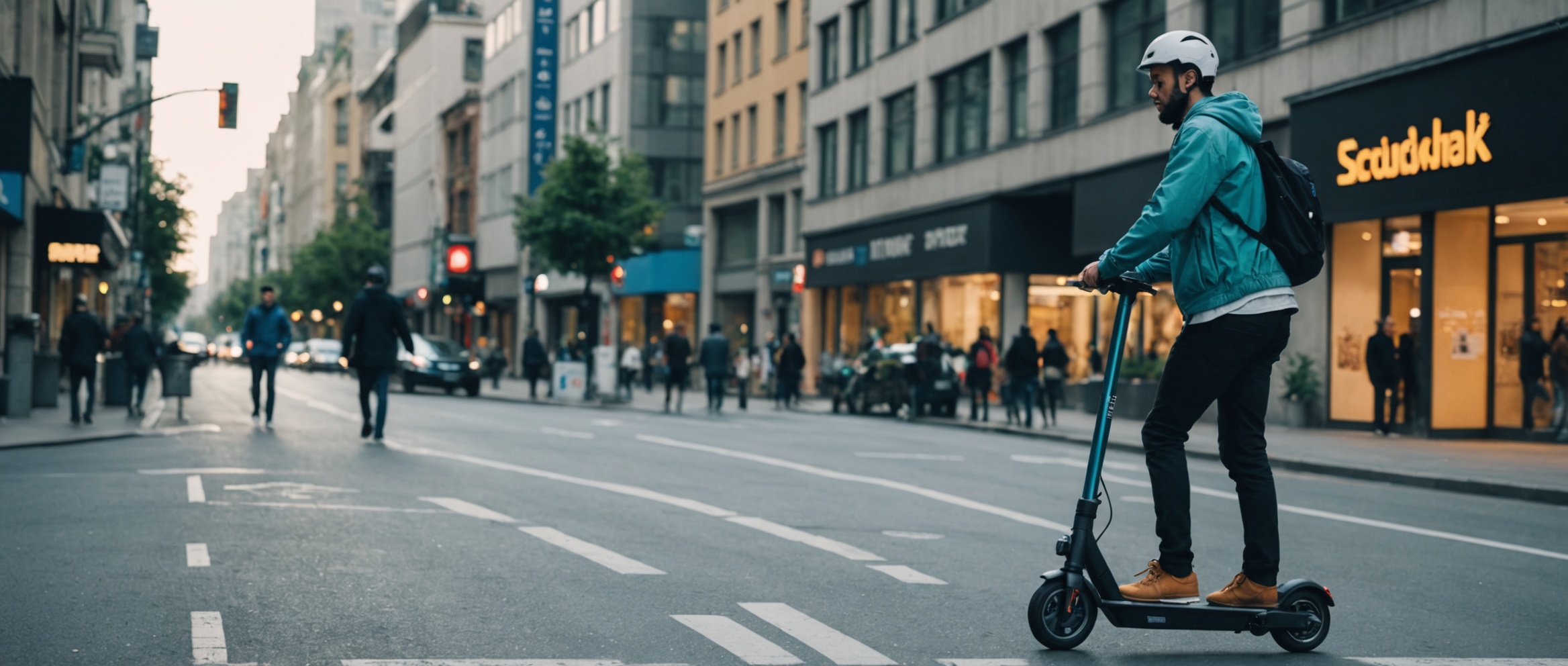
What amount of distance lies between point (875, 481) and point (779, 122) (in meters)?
36.1

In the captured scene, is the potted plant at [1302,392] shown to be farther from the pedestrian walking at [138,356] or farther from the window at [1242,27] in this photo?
the pedestrian walking at [138,356]

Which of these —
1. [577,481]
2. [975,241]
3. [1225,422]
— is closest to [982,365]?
[975,241]

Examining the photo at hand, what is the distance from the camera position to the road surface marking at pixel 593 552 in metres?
7.63

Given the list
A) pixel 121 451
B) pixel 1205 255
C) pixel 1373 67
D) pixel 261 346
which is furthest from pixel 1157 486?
pixel 1373 67

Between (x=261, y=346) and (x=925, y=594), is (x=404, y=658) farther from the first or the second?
(x=261, y=346)

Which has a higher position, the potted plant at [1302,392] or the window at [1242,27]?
the window at [1242,27]

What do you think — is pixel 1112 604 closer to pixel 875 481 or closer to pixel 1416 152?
pixel 875 481

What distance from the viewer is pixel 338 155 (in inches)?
5118

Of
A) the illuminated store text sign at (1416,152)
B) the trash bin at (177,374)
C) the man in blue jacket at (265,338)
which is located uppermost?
the illuminated store text sign at (1416,152)

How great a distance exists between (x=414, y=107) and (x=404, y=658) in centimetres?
8795

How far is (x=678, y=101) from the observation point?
58719 mm

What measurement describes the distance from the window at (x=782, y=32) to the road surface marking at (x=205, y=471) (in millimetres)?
36508

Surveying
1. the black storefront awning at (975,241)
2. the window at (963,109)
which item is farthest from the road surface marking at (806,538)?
the window at (963,109)

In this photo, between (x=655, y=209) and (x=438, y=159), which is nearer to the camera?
(x=655, y=209)
